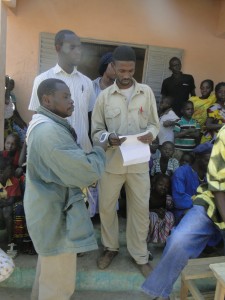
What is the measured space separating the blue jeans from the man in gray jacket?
23.7 inches

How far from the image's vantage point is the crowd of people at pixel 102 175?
200 cm

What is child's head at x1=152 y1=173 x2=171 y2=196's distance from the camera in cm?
348

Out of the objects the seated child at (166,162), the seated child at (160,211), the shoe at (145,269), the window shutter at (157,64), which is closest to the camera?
the shoe at (145,269)

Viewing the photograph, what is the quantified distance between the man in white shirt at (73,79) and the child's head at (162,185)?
3.31ft

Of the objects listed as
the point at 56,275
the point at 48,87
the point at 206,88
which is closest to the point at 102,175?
the point at 56,275

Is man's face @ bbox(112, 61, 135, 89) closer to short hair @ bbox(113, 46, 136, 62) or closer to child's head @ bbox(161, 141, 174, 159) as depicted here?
short hair @ bbox(113, 46, 136, 62)

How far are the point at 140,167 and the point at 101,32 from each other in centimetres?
293

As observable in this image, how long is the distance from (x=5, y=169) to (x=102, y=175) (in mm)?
1052

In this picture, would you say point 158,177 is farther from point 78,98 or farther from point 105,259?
point 78,98

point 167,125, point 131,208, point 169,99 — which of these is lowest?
point 131,208

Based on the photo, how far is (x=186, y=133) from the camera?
4.16 metres

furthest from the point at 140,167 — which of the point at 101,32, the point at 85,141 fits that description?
the point at 101,32

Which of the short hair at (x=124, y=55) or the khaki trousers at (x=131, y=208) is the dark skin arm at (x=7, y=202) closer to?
the khaki trousers at (x=131, y=208)

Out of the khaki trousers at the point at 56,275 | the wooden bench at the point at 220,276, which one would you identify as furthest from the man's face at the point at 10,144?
the wooden bench at the point at 220,276
